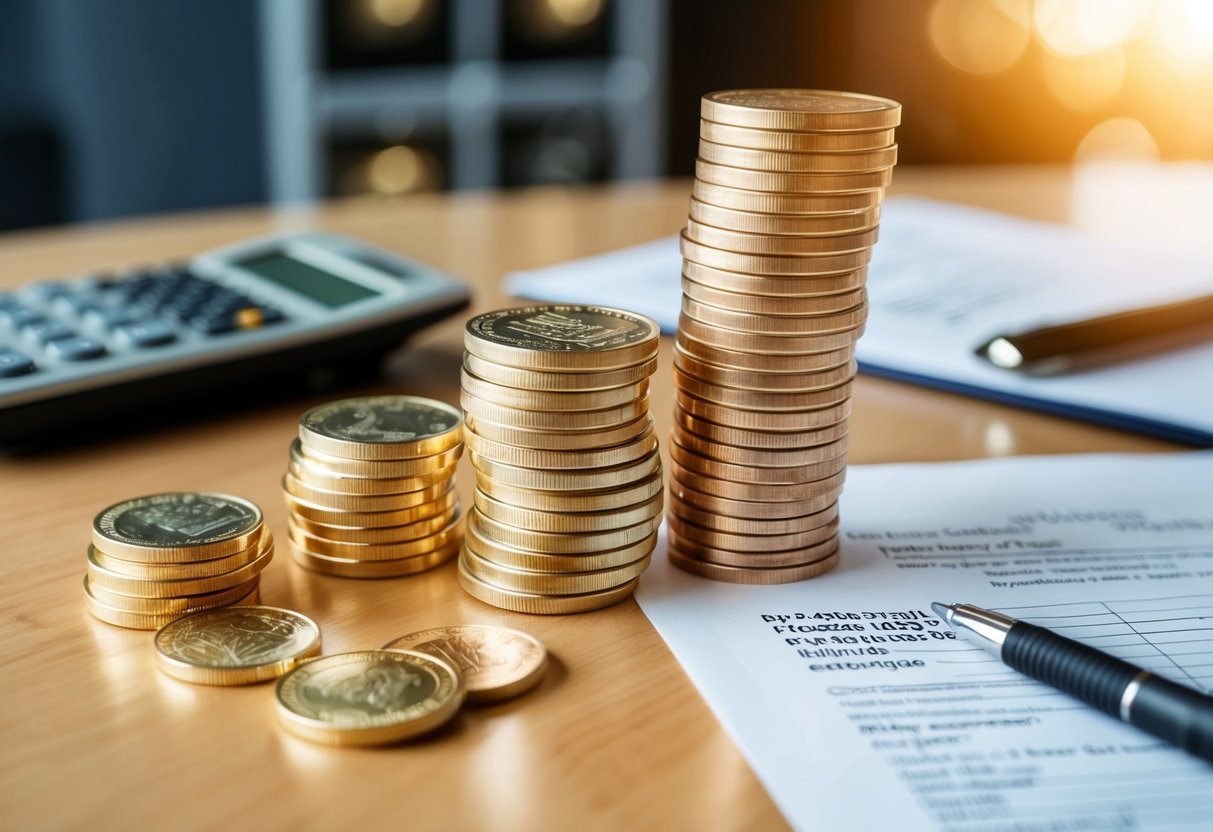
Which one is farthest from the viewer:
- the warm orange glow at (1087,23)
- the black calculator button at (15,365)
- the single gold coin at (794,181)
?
the warm orange glow at (1087,23)

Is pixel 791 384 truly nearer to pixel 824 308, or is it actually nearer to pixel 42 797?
pixel 824 308

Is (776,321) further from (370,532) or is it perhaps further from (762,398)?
(370,532)

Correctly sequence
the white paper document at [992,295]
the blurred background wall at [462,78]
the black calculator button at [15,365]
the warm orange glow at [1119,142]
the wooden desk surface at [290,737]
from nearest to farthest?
the wooden desk surface at [290,737] < the black calculator button at [15,365] < the white paper document at [992,295] < the blurred background wall at [462,78] < the warm orange glow at [1119,142]

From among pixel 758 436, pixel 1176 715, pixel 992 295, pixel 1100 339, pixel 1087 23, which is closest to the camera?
pixel 1176 715

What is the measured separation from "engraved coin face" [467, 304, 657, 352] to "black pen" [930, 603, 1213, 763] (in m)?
0.16

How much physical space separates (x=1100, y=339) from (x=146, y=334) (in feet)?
1.83

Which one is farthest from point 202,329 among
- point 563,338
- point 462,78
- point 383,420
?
point 462,78

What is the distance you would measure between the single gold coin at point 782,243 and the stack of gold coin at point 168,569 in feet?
0.68

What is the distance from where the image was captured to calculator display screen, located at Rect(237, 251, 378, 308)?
77 cm

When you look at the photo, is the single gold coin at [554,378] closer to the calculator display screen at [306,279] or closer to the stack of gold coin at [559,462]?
the stack of gold coin at [559,462]

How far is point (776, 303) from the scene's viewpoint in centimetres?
47

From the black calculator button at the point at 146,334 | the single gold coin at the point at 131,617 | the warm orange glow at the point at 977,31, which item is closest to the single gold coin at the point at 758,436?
the single gold coin at the point at 131,617

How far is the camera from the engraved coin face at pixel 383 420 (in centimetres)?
53

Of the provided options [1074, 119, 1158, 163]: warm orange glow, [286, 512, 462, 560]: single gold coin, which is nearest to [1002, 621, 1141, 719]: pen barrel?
[286, 512, 462, 560]: single gold coin
